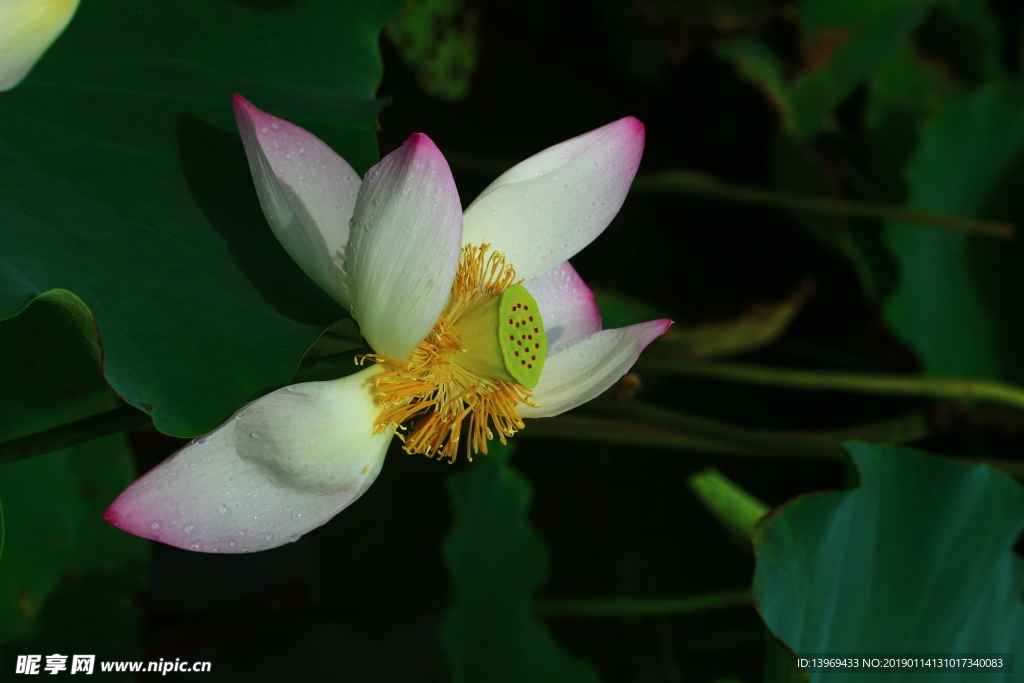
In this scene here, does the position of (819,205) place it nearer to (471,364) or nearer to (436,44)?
(436,44)

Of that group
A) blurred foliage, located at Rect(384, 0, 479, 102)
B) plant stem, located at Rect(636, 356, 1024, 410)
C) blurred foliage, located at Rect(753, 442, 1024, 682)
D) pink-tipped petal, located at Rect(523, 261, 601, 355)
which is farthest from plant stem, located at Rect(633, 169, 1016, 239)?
pink-tipped petal, located at Rect(523, 261, 601, 355)

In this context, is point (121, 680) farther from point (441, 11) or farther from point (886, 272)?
point (886, 272)

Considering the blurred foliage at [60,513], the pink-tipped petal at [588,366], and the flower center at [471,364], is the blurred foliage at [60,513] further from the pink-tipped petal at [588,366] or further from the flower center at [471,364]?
the pink-tipped petal at [588,366]

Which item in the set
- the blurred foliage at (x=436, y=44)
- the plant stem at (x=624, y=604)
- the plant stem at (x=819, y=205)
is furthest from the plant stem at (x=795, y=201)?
the plant stem at (x=624, y=604)

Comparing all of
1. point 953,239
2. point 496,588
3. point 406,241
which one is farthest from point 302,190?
point 953,239

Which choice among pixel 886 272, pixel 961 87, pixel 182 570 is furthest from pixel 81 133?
pixel 961 87

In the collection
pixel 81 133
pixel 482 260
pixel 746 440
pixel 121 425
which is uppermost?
pixel 81 133
